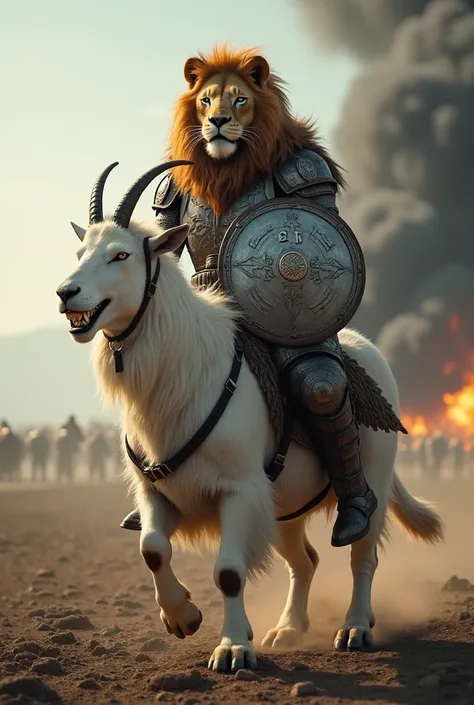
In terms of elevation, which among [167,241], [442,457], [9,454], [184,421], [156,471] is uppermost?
[442,457]

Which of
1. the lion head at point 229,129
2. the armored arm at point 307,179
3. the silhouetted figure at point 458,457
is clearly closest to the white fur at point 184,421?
the lion head at point 229,129

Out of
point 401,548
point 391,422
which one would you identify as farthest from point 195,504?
point 401,548

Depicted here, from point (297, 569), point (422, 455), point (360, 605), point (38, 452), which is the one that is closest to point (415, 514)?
point (297, 569)

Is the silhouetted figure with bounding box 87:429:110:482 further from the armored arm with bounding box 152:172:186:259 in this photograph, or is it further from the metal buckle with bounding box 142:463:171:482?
the metal buckle with bounding box 142:463:171:482

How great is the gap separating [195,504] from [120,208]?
Answer: 168 cm

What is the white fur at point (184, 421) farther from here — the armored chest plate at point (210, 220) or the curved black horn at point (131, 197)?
the armored chest plate at point (210, 220)

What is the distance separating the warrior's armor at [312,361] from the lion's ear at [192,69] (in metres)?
0.63

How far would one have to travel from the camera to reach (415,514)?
27.3 ft

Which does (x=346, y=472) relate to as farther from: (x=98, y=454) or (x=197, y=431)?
(x=98, y=454)

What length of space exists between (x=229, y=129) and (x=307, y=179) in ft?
1.84

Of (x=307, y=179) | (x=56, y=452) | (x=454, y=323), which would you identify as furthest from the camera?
(x=454, y=323)

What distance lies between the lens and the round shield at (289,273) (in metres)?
6.82

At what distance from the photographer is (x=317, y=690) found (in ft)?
18.1

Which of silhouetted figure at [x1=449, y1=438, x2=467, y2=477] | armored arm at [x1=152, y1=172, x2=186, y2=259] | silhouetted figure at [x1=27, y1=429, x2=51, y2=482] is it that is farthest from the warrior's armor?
silhouetted figure at [x1=449, y1=438, x2=467, y2=477]
